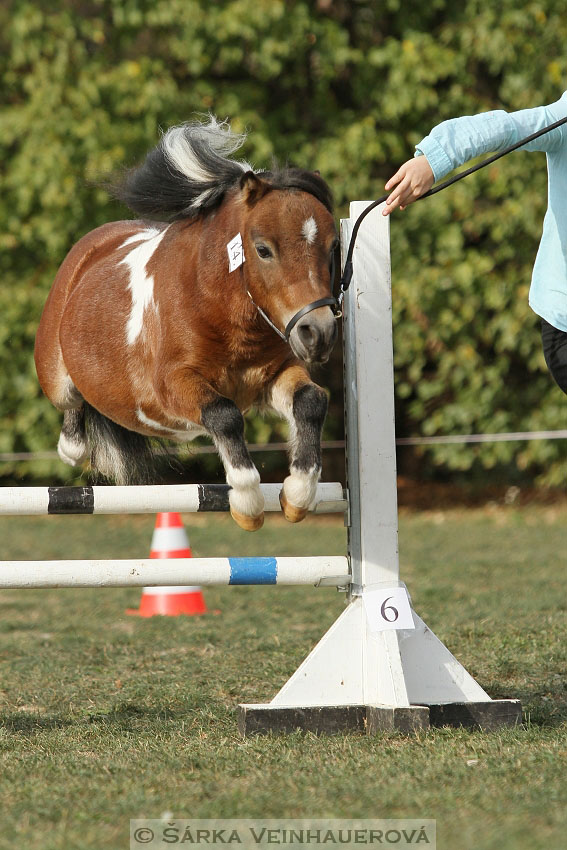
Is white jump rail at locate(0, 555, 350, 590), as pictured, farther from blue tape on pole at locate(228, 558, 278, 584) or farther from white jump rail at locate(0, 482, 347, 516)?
white jump rail at locate(0, 482, 347, 516)

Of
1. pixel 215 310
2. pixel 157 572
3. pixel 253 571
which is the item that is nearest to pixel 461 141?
pixel 215 310

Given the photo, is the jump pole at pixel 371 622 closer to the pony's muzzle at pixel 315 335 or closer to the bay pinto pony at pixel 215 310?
the bay pinto pony at pixel 215 310

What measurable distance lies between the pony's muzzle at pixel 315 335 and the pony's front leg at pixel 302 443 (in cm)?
36

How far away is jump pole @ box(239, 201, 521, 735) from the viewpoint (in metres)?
3.47

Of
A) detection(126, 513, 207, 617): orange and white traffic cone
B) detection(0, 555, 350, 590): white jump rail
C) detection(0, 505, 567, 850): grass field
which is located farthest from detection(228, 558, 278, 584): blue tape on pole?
detection(126, 513, 207, 617): orange and white traffic cone

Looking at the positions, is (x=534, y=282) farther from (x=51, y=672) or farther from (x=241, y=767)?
(x=51, y=672)

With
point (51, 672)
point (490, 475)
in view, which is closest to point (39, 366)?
point (51, 672)

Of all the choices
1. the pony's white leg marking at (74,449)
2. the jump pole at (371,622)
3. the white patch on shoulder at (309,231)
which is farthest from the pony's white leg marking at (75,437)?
the white patch on shoulder at (309,231)

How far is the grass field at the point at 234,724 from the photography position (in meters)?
2.56

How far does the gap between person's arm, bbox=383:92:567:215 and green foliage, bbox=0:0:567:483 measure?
251 inches

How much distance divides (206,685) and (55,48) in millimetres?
7299

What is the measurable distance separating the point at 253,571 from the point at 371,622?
16.3 inches

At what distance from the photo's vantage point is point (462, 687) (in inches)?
140

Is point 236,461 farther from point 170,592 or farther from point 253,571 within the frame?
point 170,592
